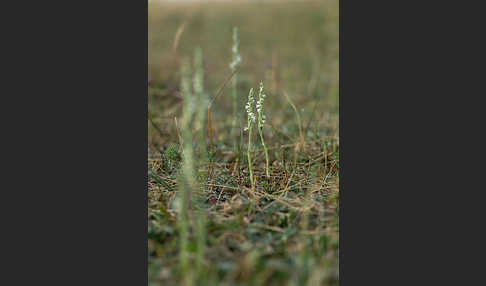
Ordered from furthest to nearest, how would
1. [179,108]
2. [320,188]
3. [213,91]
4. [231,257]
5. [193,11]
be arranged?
1. [193,11]
2. [213,91]
3. [179,108]
4. [320,188]
5. [231,257]

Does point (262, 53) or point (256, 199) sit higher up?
point (262, 53)

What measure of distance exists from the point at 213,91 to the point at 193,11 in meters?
7.77

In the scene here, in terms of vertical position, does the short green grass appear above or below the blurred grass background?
below

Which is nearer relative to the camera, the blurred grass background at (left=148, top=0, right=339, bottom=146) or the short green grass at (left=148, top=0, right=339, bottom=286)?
the short green grass at (left=148, top=0, right=339, bottom=286)

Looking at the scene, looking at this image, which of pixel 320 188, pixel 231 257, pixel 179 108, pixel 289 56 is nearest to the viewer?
pixel 231 257

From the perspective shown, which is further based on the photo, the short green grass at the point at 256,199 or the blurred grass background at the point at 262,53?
the blurred grass background at the point at 262,53

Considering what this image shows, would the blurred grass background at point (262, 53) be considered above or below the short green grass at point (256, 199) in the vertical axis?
above

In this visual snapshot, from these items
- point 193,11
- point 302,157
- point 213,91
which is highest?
point 193,11

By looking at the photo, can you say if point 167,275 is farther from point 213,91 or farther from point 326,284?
point 213,91

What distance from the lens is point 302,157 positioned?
3.51 meters

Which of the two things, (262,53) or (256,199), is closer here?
(256,199)

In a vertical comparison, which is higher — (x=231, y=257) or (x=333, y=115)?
(x=333, y=115)

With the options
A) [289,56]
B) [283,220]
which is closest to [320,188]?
[283,220]

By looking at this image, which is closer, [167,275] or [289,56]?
[167,275]
